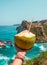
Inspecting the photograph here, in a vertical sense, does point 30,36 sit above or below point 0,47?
above

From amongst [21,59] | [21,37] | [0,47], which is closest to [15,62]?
[21,59]

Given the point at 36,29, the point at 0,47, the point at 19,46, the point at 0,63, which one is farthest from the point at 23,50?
the point at 36,29

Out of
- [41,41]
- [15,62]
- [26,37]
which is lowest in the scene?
[41,41]

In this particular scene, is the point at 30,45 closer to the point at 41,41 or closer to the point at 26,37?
the point at 26,37

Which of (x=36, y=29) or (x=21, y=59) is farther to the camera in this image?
(x=36, y=29)

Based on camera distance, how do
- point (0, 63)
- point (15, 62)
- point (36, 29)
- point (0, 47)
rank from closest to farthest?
1. point (15, 62)
2. point (0, 63)
3. point (0, 47)
4. point (36, 29)

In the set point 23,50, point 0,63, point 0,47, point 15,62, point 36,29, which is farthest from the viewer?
point 36,29
